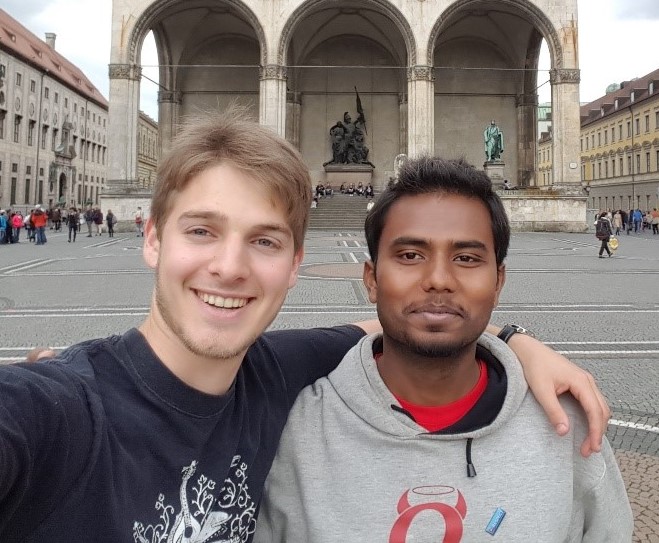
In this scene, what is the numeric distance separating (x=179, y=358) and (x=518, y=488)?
2.43ft

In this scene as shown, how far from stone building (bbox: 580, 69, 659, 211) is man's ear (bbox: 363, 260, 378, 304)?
4939 cm

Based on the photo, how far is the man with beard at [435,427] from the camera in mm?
1109

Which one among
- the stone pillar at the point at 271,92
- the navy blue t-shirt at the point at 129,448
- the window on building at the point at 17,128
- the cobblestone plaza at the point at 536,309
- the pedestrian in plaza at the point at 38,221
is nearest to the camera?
the navy blue t-shirt at the point at 129,448

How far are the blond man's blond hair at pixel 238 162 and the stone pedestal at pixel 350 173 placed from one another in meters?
29.5

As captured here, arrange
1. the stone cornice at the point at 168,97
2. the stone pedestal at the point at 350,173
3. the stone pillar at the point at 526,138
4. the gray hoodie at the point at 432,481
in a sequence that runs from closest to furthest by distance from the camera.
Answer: the gray hoodie at the point at 432,481 < the stone pedestal at the point at 350,173 < the stone cornice at the point at 168,97 < the stone pillar at the point at 526,138

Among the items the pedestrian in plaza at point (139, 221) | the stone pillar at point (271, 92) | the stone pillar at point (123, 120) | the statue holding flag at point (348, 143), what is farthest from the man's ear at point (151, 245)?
the statue holding flag at point (348, 143)

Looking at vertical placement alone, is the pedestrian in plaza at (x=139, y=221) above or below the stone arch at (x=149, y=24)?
below

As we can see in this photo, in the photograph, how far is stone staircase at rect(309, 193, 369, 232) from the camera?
2516cm

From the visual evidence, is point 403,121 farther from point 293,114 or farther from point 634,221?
point 634,221

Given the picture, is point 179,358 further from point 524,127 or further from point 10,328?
point 524,127

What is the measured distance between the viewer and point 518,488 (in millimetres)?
1118

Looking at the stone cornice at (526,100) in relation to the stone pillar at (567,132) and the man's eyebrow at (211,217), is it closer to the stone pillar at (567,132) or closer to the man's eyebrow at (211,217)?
the stone pillar at (567,132)

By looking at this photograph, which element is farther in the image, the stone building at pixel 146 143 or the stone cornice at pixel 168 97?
the stone building at pixel 146 143

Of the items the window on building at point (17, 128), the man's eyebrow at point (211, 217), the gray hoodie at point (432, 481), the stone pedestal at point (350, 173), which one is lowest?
the gray hoodie at point (432, 481)
